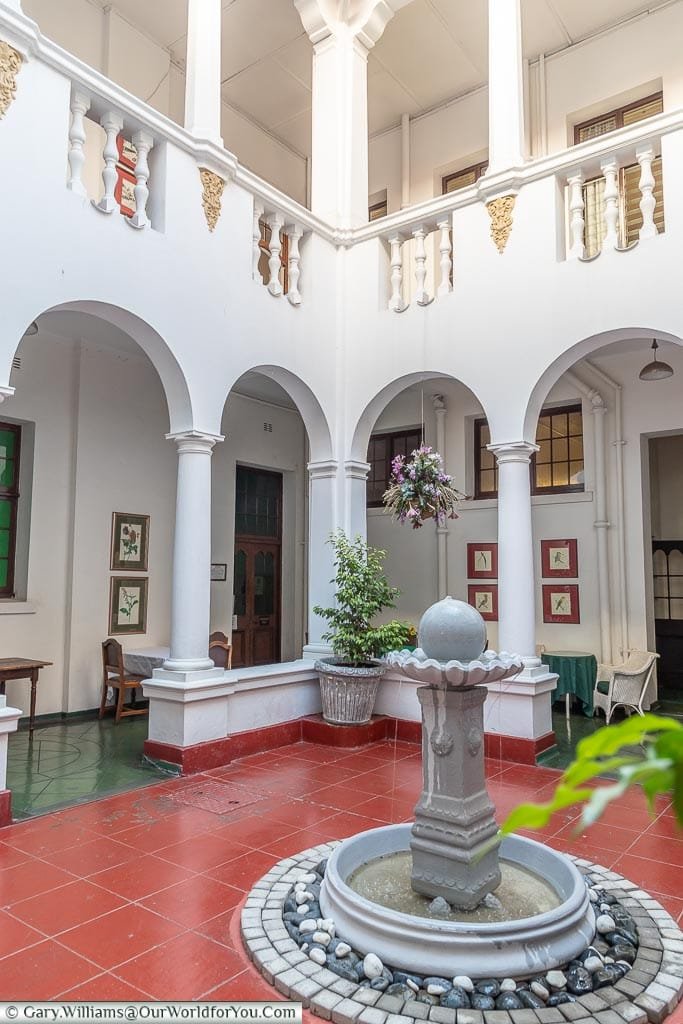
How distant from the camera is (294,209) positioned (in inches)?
293

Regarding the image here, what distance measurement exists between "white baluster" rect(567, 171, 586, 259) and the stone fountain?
4.31m

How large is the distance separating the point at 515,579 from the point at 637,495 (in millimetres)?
2989

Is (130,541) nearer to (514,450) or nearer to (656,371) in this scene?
(514,450)

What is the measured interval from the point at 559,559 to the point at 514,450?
118 inches

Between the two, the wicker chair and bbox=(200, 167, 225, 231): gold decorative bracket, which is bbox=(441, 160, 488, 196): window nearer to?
bbox=(200, 167, 225, 231): gold decorative bracket

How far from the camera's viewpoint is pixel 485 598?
9805 millimetres

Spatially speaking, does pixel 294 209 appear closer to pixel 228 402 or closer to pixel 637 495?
pixel 228 402

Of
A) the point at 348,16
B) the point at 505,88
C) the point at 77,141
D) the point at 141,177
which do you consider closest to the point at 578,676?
the point at 505,88

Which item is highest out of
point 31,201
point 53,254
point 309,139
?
point 309,139

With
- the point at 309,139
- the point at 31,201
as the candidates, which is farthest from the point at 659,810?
the point at 309,139

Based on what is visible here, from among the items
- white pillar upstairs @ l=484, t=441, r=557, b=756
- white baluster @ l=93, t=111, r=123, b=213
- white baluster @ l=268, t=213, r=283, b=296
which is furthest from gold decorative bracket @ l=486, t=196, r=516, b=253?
white baluster @ l=93, t=111, r=123, b=213

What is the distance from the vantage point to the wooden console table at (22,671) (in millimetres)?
6791

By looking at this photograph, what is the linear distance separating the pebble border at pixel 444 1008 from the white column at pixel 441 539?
22.1ft

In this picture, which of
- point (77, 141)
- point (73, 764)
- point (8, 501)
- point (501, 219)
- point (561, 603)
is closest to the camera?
point (77, 141)
